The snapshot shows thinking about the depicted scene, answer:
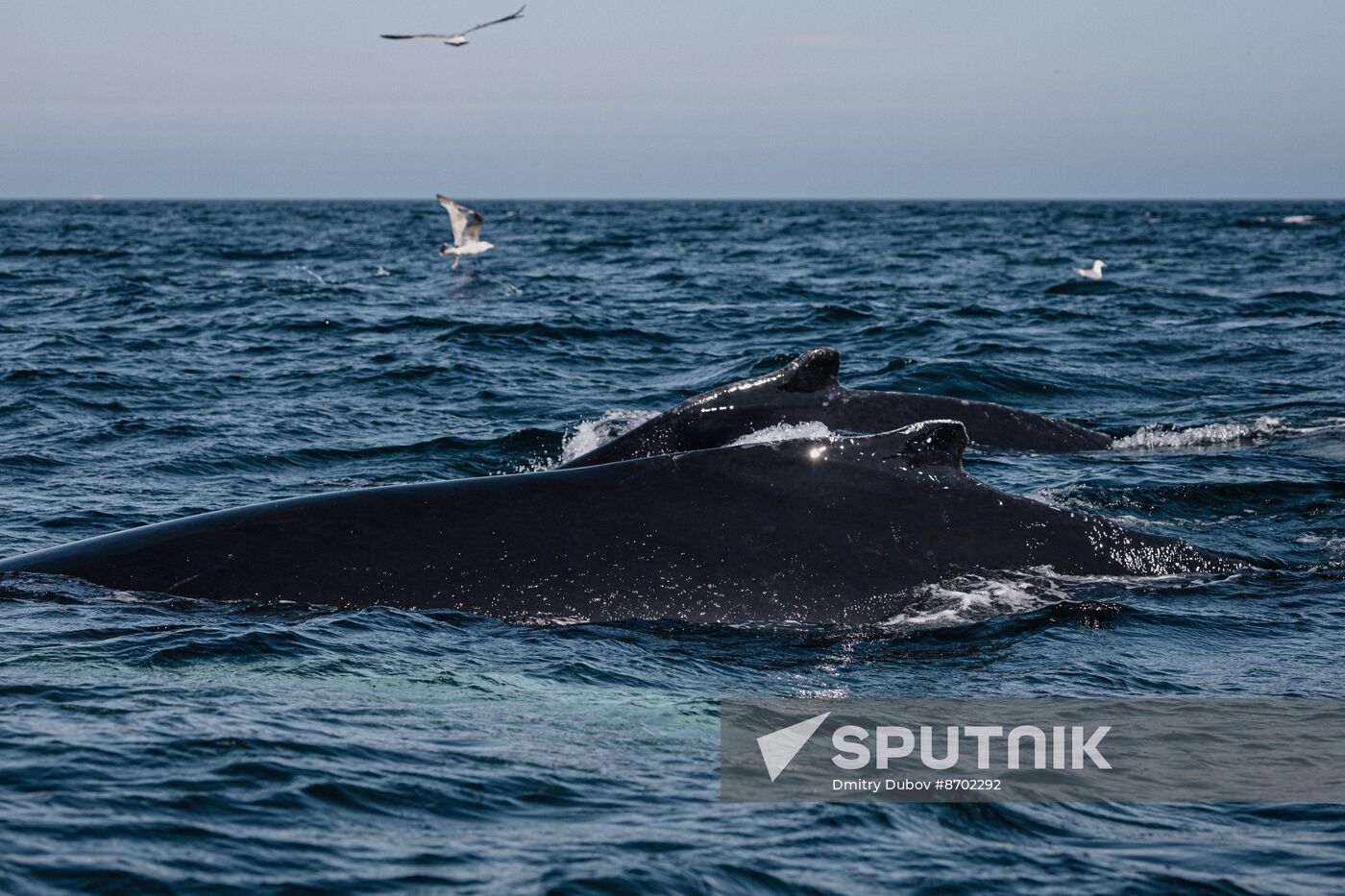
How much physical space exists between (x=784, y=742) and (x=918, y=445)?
1981 mm

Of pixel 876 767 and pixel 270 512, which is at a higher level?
pixel 270 512

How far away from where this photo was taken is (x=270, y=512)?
23.8 feet

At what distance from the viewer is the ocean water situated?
476cm

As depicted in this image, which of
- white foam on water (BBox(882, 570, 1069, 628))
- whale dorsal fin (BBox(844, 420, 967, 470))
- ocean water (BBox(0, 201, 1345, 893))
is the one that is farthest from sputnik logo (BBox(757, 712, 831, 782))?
whale dorsal fin (BBox(844, 420, 967, 470))

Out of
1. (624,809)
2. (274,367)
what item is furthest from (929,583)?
(274,367)

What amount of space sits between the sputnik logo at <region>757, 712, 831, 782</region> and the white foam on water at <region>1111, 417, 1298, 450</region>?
30.3 feet

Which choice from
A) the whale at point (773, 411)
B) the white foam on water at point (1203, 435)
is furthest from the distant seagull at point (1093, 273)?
the whale at point (773, 411)

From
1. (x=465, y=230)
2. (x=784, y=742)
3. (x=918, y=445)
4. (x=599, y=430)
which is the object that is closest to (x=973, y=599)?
(x=918, y=445)

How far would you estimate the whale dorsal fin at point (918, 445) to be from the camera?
715 centimetres

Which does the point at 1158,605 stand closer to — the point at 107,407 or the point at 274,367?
the point at 107,407

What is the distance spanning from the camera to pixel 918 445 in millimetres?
7195

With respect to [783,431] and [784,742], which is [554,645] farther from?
[783,431]

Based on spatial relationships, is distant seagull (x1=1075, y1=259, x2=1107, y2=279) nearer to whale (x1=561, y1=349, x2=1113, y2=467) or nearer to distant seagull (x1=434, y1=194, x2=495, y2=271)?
distant seagull (x1=434, y1=194, x2=495, y2=271)

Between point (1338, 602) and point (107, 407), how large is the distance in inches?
500
